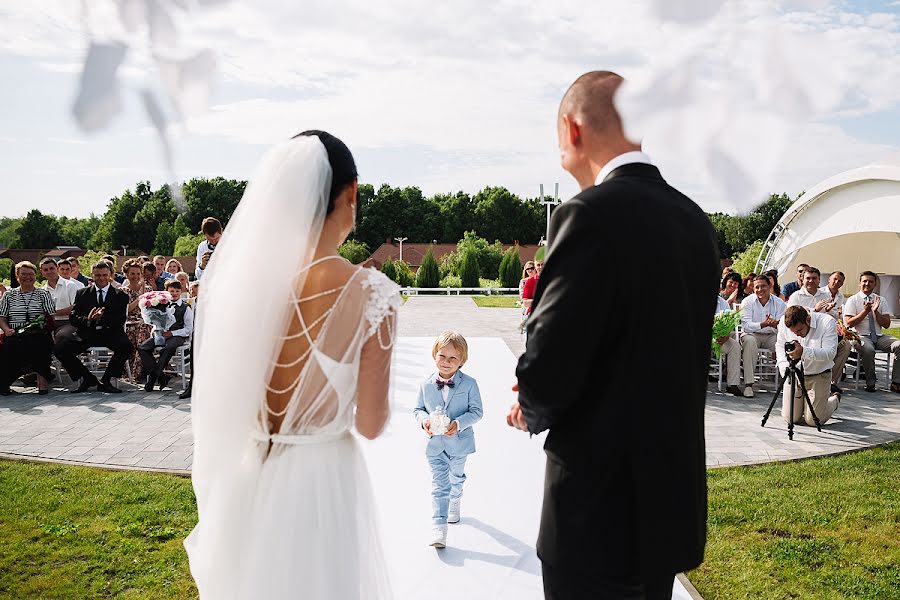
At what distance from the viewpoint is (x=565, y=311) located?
1641mm

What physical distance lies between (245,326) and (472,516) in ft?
9.10

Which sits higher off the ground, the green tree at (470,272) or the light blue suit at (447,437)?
the green tree at (470,272)

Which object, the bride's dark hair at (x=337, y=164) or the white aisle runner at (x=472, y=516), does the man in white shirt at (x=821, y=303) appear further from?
the bride's dark hair at (x=337, y=164)

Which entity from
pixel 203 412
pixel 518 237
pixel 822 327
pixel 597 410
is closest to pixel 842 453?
pixel 822 327

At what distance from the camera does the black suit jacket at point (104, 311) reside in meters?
8.51

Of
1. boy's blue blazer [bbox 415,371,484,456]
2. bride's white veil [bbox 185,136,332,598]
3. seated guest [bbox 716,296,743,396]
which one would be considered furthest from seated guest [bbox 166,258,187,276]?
bride's white veil [bbox 185,136,332,598]

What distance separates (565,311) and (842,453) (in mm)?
5574

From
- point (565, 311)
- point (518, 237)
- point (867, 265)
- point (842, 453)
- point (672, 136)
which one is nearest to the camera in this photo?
point (672, 136)

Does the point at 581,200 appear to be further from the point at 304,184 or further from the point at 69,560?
the point at 69,560

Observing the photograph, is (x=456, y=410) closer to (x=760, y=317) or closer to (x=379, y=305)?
(x=379, y=305)

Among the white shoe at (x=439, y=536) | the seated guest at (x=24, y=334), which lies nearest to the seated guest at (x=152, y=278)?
the seated guest at (x=24, y=334)

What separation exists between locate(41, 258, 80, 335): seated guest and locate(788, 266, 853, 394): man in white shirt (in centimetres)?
933

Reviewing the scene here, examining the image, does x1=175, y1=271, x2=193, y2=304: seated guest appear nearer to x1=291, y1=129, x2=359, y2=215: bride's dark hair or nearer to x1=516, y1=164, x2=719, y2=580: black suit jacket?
x1=291, y1=129, x2=359, y2=215: bride's dark hair

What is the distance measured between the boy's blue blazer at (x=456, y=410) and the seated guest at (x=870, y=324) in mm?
6945
